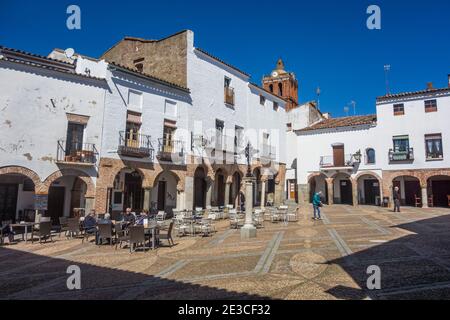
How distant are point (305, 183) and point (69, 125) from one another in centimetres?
2113

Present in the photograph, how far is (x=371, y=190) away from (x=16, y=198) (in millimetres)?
27005

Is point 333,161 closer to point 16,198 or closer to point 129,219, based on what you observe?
point 129,219

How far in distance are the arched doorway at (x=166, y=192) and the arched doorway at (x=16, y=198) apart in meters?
6.91

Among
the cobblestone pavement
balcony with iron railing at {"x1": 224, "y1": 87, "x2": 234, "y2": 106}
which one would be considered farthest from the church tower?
the cobblestone pavement

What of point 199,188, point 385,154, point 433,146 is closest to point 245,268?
point 199,188

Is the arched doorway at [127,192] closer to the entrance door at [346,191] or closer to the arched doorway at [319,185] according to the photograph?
the arched doorway at [319,185]

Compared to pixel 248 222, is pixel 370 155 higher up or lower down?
higher up

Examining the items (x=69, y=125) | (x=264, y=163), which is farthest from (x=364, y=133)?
(x=69, y=125)

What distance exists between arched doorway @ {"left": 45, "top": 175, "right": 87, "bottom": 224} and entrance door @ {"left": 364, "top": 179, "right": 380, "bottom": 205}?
77.2ft

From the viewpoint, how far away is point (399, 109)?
24750 millimetres

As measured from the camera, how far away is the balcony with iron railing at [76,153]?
563 inches

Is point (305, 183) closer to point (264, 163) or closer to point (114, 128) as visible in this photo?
point (264, 163)

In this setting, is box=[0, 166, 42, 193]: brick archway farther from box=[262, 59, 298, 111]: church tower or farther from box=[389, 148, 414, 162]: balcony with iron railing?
box=[262, 59, 298, 111]: church tower

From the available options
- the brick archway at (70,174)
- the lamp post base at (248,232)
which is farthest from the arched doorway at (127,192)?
the lamp post base at (248,232)
